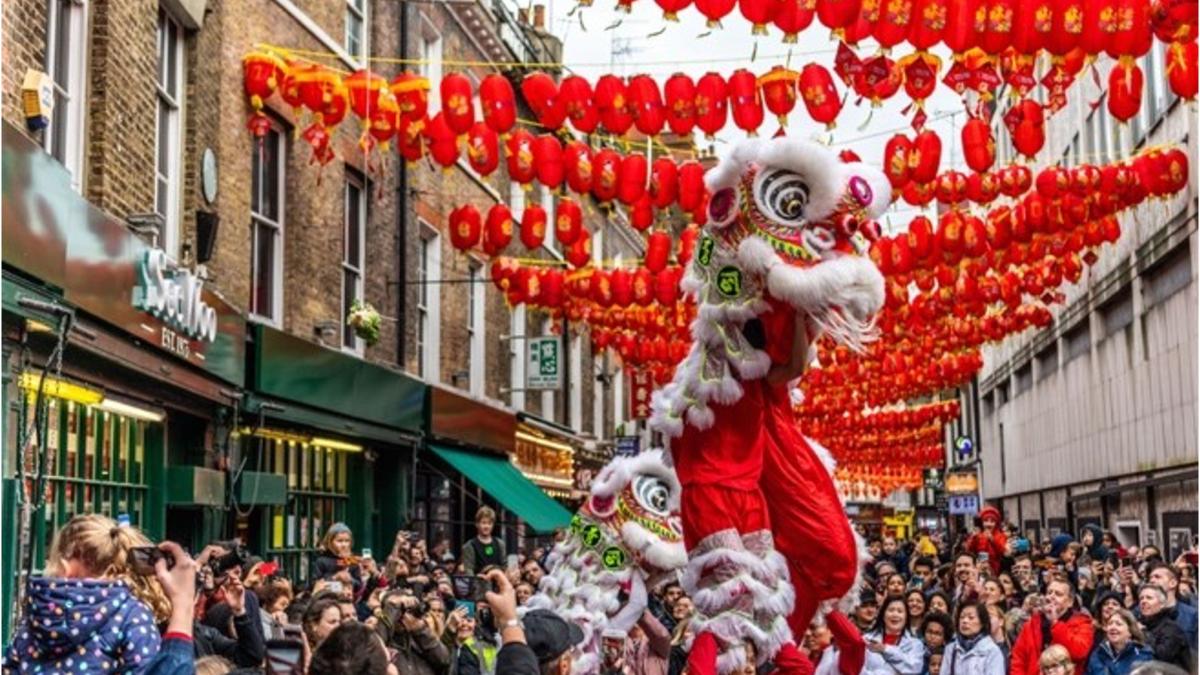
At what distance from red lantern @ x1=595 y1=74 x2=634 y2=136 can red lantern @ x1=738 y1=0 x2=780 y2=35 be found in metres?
2.57

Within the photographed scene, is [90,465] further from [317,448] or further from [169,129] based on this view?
[317,448]

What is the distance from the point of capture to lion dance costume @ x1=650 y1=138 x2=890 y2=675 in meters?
7.02

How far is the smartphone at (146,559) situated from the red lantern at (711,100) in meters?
9.59

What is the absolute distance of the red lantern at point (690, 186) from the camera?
1496 centimetres

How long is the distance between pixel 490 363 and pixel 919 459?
1045 inches

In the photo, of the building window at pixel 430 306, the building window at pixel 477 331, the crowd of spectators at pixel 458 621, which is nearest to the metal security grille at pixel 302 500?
the crowd of spectators at pixel 458 621

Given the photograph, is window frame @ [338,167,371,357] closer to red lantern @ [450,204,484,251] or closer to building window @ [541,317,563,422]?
red lantern @ [450,204,484,251]

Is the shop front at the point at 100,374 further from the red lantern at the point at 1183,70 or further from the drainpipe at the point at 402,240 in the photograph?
the red lantern at the point at 1183,70

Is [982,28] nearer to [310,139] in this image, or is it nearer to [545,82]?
[545,82]

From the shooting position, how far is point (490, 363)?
2758cm

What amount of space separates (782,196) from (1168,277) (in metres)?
17.4

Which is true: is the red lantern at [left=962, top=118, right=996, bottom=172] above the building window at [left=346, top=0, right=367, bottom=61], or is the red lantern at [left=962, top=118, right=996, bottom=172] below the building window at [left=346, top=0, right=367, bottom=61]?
below

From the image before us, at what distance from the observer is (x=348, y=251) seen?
1961cm

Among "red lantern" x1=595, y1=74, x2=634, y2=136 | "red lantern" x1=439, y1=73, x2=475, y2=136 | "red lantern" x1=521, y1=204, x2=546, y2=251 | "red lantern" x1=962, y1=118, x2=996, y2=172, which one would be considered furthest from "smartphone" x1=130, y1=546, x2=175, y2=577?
"red lantern" x1=521, y1=204, x2=546, y2=251
